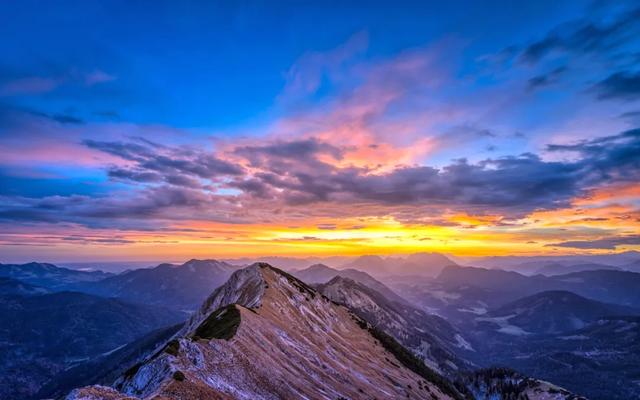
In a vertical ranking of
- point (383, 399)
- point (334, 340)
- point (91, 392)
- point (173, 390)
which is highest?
point (91, 392)

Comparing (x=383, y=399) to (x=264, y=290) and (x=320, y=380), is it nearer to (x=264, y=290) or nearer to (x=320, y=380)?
(x=320, y=380)

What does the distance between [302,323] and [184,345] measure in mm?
103595

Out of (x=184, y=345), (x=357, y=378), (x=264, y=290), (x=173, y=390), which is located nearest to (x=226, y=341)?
(x=184, y=345)

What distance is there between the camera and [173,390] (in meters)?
62.3

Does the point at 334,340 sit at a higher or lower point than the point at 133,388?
lower

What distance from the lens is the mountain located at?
235 feet

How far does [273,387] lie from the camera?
96.9 meters

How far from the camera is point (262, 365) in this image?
103312 mm

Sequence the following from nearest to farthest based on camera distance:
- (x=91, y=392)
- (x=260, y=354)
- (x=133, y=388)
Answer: (x=91, y=392), (x=133, y=388), (x=260, y=354)

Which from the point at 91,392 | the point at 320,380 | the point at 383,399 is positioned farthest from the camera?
the point at 383,399

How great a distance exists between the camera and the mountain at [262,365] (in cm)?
7157

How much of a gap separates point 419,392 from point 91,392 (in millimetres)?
177204

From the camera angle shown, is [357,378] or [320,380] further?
[357,378]

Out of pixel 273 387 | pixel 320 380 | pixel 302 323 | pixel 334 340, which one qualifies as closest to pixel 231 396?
pixel 273 387
